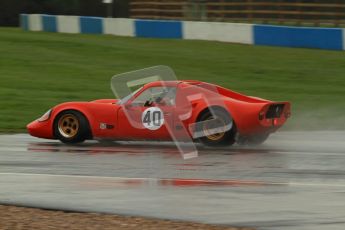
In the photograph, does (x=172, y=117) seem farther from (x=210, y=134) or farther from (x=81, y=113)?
(x=81, y=113)

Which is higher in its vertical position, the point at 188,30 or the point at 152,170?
the point at 188,30

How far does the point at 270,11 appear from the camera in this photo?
35906 millimetres

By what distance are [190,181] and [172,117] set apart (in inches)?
124

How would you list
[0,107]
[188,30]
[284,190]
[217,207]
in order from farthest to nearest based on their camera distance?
[188,30] → [0,107] → [284,190] → [217,207]

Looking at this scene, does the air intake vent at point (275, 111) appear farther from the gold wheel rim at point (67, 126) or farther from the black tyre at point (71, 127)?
the gold wheel rim at point (67, 126)

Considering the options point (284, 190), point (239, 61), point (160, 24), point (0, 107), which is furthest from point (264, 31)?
point (284, 190)

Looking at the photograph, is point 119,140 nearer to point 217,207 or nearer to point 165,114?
point 165,114

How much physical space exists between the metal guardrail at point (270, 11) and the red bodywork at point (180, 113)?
22.5 m

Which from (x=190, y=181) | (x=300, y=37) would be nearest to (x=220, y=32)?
(x=300, y=37)

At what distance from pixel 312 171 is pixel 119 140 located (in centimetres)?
387

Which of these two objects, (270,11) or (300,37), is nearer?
(300,37)

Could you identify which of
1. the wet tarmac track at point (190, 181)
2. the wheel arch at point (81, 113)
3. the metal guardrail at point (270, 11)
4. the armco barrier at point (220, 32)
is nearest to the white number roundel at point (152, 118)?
the wet tarmac track at point (190, 181)

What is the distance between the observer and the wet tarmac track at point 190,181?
7.37m

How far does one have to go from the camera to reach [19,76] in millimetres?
22938
